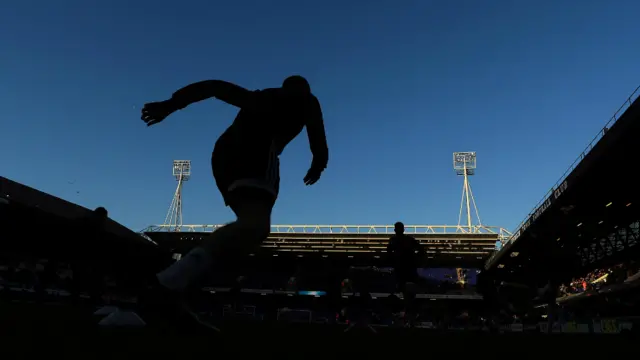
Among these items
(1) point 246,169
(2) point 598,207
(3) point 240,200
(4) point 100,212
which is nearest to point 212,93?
(1) point 246,169

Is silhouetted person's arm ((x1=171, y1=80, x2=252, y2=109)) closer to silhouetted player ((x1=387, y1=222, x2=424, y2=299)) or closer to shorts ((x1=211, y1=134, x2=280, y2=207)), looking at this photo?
shorts ((x1=211, y1=134, x2=280, y2=207))

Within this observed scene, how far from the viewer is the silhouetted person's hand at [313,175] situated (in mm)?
2932

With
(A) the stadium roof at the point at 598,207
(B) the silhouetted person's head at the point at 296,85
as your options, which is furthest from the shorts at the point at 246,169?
(A) the stadium roof at the point at 598,207

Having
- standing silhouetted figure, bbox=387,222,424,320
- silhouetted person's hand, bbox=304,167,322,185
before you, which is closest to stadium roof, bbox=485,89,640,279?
standing silhouetted figure, bbox=387,222,424,320

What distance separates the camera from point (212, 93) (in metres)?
2.16

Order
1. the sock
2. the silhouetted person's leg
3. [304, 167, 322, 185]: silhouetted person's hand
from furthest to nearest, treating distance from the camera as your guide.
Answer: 1. [304, 167, 322, 185]: silhouetted person's hand
2. the silhouetted person's leg
3. the sock

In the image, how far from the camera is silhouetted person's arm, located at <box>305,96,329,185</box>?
99.1 inches

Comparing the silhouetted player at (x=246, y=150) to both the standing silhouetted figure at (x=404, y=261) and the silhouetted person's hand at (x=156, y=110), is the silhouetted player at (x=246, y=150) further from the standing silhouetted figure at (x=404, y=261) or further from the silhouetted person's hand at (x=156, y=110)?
the standing silhouetted figure at (x=404, y=261)

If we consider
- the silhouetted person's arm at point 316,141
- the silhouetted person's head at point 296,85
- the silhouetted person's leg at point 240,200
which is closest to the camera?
the silhouetted person's leg at point 240,200

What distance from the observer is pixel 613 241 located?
2902cm

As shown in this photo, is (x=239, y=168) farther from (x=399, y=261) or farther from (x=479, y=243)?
(x=479, y=243)

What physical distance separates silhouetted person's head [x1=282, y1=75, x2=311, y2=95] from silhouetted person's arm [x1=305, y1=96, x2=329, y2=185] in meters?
0.10

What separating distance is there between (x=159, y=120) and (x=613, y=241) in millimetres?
34247

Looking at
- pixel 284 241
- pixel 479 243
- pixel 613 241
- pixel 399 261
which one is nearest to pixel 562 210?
pixel 613 241
